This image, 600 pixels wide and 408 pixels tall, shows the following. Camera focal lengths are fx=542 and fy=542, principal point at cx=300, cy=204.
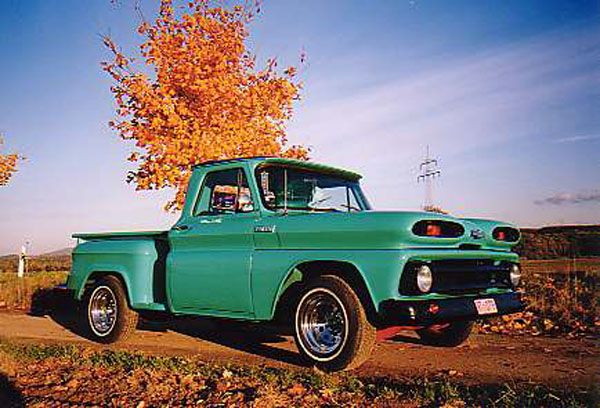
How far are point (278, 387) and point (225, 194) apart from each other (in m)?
2.67

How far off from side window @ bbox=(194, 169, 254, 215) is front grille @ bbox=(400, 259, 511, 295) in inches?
78.2

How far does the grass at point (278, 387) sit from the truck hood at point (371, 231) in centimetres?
112

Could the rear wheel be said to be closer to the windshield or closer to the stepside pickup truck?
the stepside pickup truck

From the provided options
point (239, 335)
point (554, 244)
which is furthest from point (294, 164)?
point (554, 244)

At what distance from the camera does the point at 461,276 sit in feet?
16.1

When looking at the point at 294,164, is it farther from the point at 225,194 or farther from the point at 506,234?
the point at 506,234

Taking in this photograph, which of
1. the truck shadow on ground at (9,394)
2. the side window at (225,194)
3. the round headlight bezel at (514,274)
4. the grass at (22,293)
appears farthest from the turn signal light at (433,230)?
the grass at (22,293)

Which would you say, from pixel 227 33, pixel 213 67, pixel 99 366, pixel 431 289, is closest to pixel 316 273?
pixel 431 289

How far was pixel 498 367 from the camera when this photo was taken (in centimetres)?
501

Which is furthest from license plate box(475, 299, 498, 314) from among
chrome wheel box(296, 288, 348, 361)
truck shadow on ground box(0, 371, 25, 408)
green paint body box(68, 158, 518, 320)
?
truck shadow on ground box(0, 371, 25, 408)

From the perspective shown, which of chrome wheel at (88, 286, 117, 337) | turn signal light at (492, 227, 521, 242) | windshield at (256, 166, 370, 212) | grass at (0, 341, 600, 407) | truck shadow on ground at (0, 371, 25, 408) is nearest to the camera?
grass at (0, 341, 600, 407)

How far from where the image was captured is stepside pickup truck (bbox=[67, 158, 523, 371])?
15.0 feet

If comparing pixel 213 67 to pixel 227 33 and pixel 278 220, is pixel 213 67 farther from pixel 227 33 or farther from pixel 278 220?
pixel 278 220

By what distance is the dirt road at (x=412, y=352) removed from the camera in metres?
4.80
